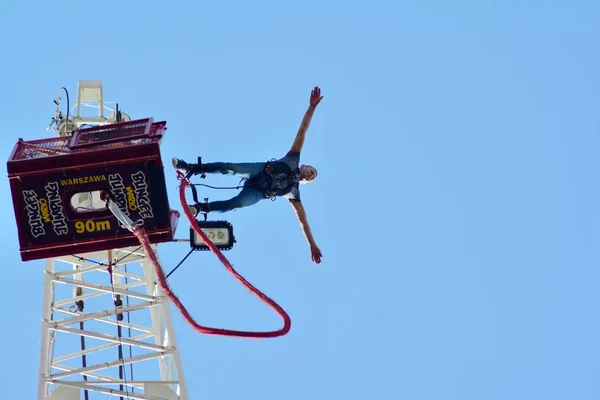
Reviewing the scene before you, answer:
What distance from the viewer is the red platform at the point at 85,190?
48.5 ft

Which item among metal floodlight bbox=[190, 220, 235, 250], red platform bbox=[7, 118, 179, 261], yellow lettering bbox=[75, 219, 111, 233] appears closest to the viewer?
red platform bbox=[7, 118, 179, 261]

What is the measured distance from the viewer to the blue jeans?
16.3 metres

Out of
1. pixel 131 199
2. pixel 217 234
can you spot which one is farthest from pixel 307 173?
pixel 131 199

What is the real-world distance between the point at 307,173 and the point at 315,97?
1.28 meters

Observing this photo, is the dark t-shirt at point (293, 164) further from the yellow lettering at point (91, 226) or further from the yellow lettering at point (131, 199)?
the yellow lettering at point (91, 226)

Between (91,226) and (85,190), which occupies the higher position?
(85,190)

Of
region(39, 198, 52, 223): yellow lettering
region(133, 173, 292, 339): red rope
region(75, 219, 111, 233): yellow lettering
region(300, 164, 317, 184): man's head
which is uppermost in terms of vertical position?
region(300, 164, 317, 184): man's head

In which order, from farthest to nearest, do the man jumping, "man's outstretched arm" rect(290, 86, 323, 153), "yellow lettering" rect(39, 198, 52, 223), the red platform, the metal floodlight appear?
1. "man's outstretched arm" rect(290, 86, 323, 153)
2. the man jumping
3. the metal floodlight
4. "yellow lettering" rect(39, 198, 52, 223)
5. the red platform

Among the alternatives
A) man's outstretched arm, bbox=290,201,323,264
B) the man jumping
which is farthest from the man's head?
man's outstretched arm, bbox=290,201,323,264

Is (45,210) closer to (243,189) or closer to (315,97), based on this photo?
(243,189)

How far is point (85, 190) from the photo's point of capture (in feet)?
48.8

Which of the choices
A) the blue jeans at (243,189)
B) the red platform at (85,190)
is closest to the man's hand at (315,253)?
the blue jeans at (243,189)

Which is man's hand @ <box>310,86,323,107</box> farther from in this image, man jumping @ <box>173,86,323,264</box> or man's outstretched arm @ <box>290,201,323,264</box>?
man's outstretched arm @ <box>290,201,323,264</box>

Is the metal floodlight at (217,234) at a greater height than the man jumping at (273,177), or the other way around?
the man jumping at (273,177)
